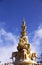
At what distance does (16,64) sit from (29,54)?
1.83 m

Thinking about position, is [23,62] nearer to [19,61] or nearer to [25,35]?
[19,61]

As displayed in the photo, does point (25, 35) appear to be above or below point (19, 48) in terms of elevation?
above

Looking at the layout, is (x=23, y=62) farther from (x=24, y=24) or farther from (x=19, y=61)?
(x=24, y=24)

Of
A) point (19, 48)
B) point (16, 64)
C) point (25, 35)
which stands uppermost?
point (25, 35)

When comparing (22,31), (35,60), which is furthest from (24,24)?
(35,60)

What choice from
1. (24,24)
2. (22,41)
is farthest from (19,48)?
(24,24)

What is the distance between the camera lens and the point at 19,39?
24.7 metres

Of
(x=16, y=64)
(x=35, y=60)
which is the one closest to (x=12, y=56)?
(x=16, y=64)

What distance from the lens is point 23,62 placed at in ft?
78.2

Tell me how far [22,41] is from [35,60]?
273 cm

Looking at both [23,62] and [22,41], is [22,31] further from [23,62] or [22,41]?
[23,62]

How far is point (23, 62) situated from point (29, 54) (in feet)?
4.34

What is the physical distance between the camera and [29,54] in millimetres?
24641

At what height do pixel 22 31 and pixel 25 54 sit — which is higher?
pixel 22 31
